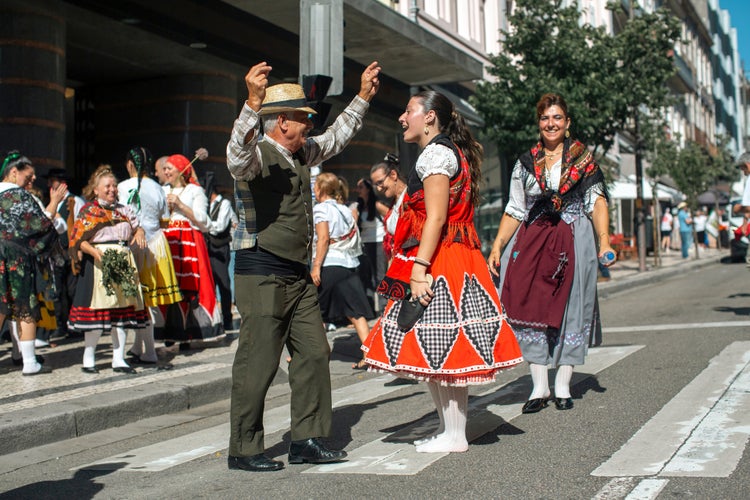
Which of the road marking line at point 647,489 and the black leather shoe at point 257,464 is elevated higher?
the road marking line at point 647,489

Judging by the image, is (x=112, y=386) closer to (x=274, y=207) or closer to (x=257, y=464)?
(x=257, y=464)

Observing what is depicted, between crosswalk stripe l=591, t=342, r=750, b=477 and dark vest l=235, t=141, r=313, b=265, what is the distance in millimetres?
1773

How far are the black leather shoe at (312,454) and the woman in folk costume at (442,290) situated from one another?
0.43 metres

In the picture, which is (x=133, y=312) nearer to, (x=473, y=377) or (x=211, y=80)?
(x=473, y=377)

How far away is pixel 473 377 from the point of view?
15.6ft

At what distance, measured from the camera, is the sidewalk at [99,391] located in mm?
5926

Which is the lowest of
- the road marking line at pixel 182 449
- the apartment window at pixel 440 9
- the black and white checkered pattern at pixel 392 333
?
the road marking line at pixel 182 449

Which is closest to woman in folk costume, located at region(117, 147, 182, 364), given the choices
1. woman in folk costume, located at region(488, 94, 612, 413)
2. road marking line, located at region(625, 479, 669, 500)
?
woman in folk costume, located at region(488, 94, 612, 413)

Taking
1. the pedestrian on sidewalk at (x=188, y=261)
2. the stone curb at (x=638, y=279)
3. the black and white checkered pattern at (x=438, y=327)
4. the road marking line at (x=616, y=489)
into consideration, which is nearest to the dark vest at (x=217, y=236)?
the pedestrian on sidewalk at (x=188, y=261)

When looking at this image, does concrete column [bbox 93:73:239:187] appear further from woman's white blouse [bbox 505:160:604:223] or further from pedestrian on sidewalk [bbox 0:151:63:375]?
woman's white blouse [bbox 505:160:604:223]

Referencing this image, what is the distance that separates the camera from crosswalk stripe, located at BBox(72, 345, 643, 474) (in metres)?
4.78

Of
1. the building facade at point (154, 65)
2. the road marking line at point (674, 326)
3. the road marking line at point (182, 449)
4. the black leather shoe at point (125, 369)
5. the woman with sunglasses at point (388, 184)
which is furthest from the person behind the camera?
the building facade at point (154, 65)

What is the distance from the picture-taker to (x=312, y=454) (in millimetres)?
4887

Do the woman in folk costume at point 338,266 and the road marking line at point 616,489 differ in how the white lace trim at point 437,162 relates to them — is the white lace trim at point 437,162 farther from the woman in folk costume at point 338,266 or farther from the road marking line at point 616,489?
the woman in folk costume at point 338,266
